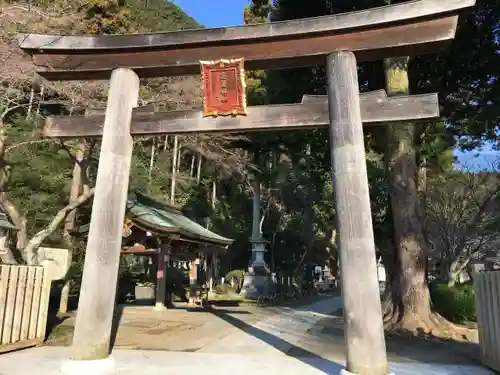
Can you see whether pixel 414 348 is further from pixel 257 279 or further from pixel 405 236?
pixel 257 279

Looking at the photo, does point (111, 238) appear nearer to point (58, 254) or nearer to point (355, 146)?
point (355, 146)

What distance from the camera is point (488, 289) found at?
249 inches

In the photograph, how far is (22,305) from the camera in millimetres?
7805

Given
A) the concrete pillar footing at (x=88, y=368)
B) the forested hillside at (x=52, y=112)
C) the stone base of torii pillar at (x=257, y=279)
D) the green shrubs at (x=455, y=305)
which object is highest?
the forested hillside at (x=52, y=112)

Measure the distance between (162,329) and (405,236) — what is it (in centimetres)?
639

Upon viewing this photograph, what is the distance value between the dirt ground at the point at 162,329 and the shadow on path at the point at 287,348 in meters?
0.38

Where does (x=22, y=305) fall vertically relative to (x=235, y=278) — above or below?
below

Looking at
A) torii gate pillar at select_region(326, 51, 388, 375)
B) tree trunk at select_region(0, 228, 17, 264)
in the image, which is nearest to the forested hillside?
tree trunk at select_region(0, 228, 17, 264)

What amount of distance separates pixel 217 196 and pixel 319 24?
28.2 metres

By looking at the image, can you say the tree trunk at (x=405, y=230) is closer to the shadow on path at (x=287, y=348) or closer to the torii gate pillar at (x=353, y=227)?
the shadow on path at (x=287, y=348)

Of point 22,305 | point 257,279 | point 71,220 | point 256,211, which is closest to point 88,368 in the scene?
point 22,305

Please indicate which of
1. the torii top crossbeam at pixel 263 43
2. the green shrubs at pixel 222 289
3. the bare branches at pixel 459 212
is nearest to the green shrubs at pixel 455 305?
the bare branches at pixel 459 212

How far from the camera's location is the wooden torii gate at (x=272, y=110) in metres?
5.64

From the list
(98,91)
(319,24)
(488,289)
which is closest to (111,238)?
(319,24)
